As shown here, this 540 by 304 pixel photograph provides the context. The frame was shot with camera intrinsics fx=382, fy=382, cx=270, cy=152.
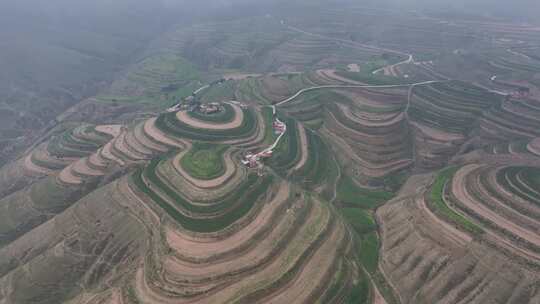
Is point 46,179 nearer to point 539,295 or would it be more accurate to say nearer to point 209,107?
point 209,107

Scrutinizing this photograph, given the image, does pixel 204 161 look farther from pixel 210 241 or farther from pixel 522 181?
pixel 522 181

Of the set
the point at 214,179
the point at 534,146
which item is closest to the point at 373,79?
the point at 534,146

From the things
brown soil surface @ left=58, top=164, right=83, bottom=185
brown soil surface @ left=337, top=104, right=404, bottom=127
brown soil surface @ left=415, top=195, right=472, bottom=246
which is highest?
brown soil surface @ left=415, top=195, right=472, bottom=246

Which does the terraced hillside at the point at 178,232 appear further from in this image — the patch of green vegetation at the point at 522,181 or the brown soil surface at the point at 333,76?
the brown soil surface at the point at 333,76

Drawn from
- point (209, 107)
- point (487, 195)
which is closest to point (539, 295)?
point (487, 195)

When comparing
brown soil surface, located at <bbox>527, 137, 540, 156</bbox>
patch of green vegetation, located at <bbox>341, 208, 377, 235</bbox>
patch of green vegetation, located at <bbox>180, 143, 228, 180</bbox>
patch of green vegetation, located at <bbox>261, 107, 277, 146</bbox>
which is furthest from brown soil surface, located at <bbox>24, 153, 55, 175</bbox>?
brown soil surface, located at <bbox>527, 137, 540, 156</bbox>

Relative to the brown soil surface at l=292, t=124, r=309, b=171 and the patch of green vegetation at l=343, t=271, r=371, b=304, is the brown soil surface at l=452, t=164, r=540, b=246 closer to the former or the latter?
the patch of green vegetation at l=343, t=271, r=371, b=304
